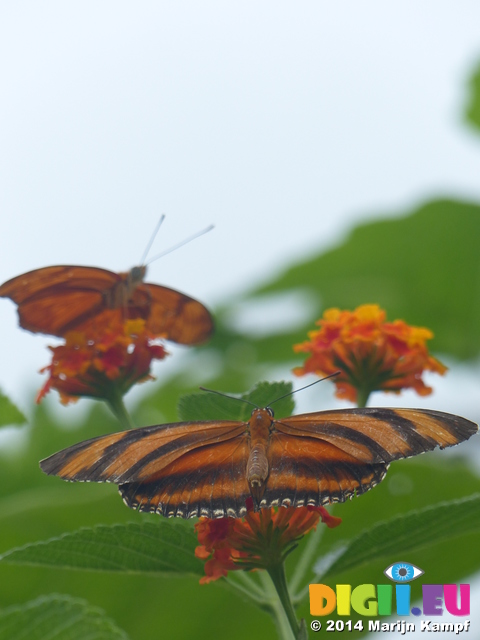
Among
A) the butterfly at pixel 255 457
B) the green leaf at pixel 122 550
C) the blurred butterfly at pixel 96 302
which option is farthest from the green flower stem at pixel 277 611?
the blurred butterfly at pixel 96 302

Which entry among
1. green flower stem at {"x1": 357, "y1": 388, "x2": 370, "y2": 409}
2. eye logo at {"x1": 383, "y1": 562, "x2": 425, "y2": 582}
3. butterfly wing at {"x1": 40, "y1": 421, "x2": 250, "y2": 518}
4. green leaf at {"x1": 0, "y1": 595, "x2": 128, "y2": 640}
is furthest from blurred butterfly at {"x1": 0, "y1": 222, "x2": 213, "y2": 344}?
green leaf at {"x1": 0, "y1": 595, "x2": 128, "y2": 640}

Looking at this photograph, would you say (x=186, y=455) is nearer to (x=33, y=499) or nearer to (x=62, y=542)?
(x=62, y=542)

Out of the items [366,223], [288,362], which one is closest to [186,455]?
[288,362]

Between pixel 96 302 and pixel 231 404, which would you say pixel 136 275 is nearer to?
pixel 96 302

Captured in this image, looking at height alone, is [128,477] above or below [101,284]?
below

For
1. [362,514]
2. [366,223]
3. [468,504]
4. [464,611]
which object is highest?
[366,223]

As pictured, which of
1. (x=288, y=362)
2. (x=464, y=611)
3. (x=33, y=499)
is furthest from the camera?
(x=288, y=362)

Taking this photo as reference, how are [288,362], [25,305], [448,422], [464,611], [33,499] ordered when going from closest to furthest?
[448,422]
[464,611]
[33,499]
[25,305]
[288,362]

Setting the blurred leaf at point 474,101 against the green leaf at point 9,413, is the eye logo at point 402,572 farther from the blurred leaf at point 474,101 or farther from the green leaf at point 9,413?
the blurred leaf at point 474,101
